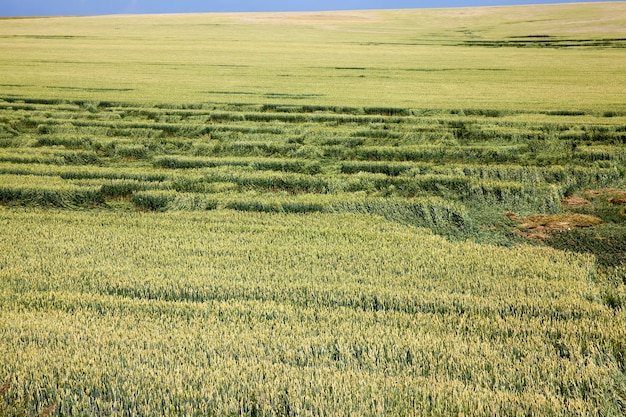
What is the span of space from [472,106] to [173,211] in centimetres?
1277

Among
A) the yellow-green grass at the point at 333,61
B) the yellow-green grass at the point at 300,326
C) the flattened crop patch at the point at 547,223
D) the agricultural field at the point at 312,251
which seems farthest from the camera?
the yellow-green grass at the point at 333,61

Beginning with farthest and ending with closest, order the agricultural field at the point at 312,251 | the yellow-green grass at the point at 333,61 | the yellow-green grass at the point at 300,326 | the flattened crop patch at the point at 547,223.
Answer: the yellow-green grass at the point at 333,61
the flattened crop patch at the point at 547,223
the agricultural field at the point at 312,251
the yellow-green grass at the point at 300,326

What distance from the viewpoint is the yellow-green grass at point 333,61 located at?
20.7m

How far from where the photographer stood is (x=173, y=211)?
933 cm

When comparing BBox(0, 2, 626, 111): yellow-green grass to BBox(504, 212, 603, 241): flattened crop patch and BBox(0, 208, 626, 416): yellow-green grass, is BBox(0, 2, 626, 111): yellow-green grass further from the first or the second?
BBox(0, 208, 626, 416): yellow-green grass

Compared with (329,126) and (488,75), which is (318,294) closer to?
(329,126)

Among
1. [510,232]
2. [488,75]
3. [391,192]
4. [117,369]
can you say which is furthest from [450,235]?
[488,75]

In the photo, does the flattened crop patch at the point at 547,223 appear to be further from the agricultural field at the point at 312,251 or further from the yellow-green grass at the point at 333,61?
the yellow-green grass at the point at 333,61

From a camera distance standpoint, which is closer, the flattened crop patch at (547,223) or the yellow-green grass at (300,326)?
the yellow-green grass at (300,326)

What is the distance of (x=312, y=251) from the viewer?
23.1 ft

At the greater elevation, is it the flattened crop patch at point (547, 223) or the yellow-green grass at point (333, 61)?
the yellow-green grass at point (333, 61)

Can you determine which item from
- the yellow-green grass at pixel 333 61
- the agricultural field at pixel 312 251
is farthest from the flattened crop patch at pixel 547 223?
the yellow-green grass at pixel 333 61

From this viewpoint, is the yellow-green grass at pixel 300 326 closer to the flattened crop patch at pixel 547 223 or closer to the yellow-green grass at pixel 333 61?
the flattened crop patch at pixel 547 223

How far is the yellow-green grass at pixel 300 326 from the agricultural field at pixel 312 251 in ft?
0.09
